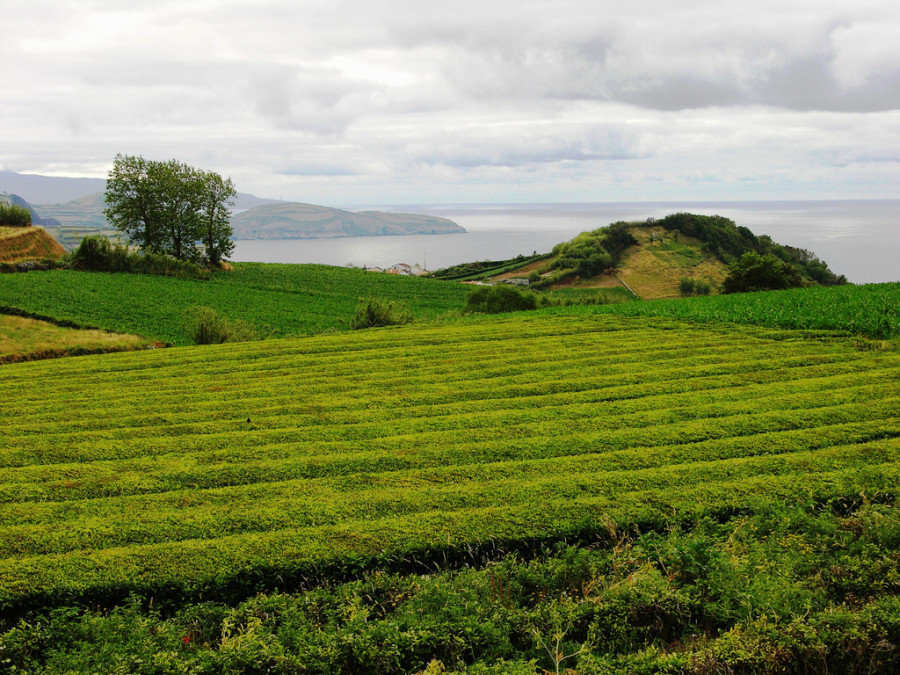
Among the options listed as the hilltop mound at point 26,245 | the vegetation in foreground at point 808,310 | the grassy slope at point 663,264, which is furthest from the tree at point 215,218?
the grassy slope at point 663,264

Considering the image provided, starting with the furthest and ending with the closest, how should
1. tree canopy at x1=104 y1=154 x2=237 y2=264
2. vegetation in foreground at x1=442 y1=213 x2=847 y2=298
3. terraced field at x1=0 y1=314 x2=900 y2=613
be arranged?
vegetation in foreground at x1=442 y1=213 x2=847 y2=298, tree canopy at x1=104 y1=154 x2=237 y2=264, terraced field at x1=0 y1=314 x2=900 y2=613

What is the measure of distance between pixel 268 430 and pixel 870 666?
9358 mm

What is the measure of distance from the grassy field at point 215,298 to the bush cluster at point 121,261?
2.09m

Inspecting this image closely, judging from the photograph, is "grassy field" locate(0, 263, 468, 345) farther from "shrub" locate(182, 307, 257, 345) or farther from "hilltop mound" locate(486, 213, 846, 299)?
"hilltop mound" locate(486, 213, 846, 299)

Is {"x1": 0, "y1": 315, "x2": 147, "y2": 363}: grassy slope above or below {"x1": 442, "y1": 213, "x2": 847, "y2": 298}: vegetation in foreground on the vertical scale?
below

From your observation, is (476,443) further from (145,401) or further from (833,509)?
(145,401)

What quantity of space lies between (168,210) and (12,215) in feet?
41.5

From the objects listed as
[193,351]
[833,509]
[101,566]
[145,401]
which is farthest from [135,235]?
[833,509]

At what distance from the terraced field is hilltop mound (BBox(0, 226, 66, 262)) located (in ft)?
117

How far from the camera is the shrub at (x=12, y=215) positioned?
4866cm

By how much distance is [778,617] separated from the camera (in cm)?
503

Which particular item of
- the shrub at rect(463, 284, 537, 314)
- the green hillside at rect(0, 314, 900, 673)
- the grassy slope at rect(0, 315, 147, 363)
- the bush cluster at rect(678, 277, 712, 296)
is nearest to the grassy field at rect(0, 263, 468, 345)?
the grassy slope at rect(0, 315, 147, 363)

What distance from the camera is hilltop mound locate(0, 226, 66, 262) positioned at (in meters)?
43.3

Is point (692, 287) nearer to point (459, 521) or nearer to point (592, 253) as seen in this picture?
point (592, 253)
